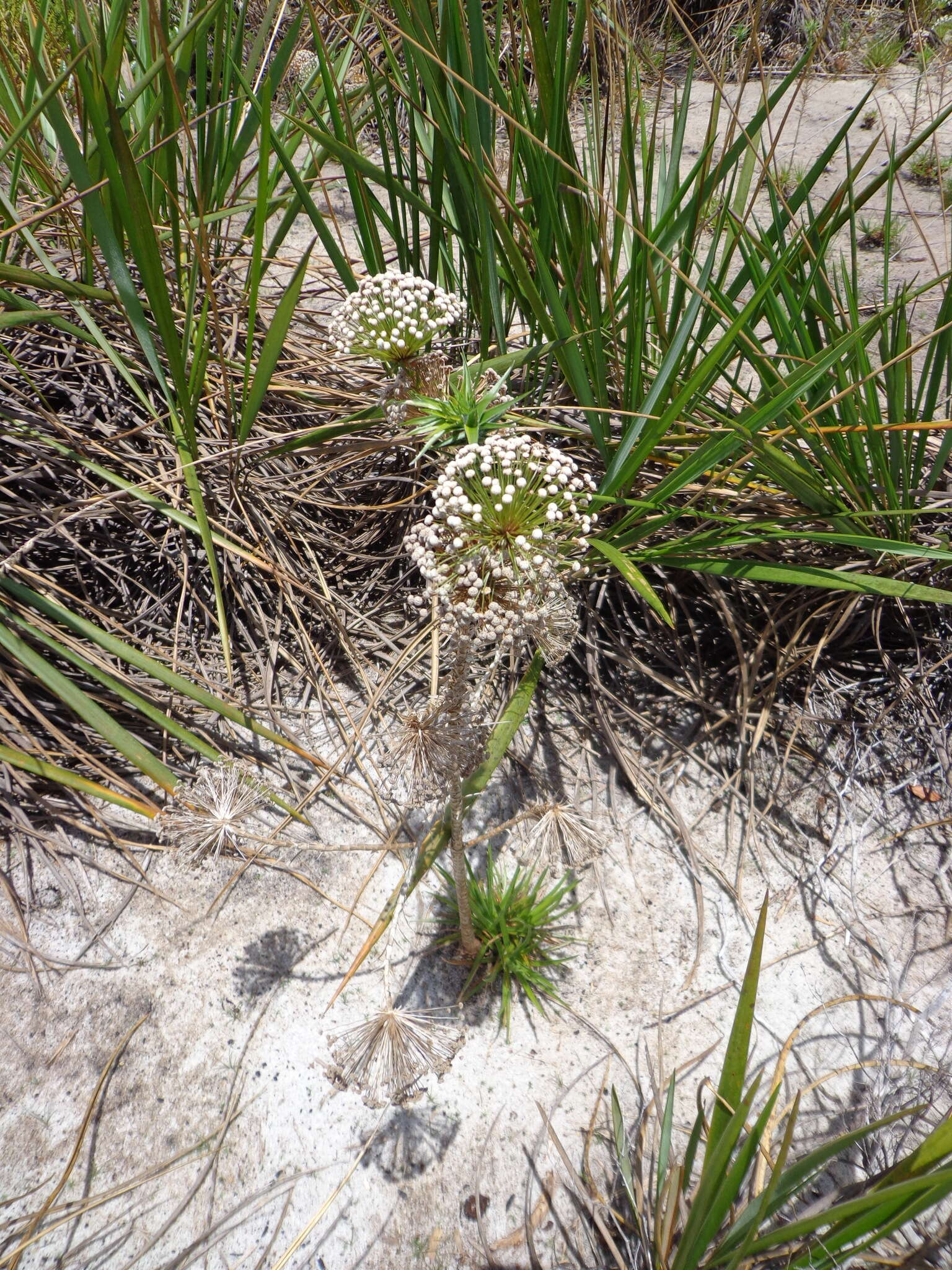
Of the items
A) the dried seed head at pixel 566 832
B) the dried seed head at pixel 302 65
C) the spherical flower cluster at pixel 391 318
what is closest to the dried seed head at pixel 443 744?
the dried seed head at pixel 566 832

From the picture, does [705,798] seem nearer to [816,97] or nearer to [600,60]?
[600,60]

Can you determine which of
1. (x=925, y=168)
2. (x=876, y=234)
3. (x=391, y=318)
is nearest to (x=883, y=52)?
(x=925, y=168)

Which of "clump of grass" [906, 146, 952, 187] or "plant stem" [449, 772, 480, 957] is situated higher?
"clump of grass" [906, 146, 952, 187]

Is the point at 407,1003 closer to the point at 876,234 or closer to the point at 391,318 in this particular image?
the point at 391,318

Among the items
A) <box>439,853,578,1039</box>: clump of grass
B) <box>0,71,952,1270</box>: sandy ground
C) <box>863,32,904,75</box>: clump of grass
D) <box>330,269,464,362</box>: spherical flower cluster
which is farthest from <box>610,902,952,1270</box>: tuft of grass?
<box>863,32,904,75</box>: clump of grass

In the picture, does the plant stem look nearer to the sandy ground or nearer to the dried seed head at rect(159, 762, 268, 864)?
the sandy ground

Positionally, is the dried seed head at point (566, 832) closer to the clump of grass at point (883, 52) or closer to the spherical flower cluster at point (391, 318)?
the spherical flower cluster at point (391, 318)
